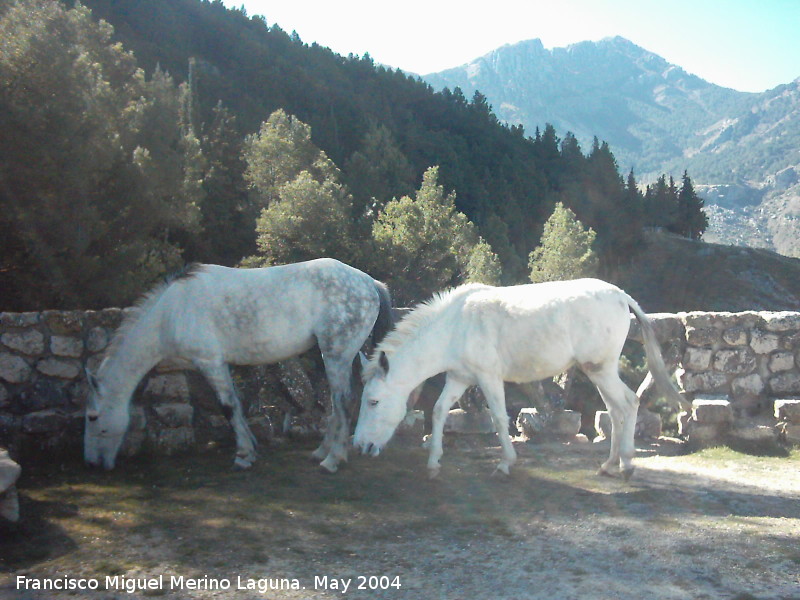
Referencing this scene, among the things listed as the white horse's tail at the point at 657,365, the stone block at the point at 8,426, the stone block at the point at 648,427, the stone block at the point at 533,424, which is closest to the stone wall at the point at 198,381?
Answer: the stone block at the point at 8,426

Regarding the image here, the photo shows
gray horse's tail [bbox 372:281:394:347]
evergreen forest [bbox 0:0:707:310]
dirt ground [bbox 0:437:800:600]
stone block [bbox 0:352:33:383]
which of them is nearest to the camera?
dirt ground [bbox 0:437:800:600]

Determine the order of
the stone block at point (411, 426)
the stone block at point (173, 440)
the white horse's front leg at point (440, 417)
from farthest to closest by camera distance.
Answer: the stone block at point (411, 426) → the stone block at point (173, 440) → the white horse's front leg at point (440, 417)

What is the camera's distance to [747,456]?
7.82 m

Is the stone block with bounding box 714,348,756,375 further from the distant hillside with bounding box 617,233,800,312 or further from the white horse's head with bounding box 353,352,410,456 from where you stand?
the distant hillside with bounding box 617,233,800,312

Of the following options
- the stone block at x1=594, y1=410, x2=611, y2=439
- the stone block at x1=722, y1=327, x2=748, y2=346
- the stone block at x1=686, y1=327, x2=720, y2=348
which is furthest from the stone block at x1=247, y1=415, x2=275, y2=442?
the stone block at x1=722, y1=327, x2=748, y2=346

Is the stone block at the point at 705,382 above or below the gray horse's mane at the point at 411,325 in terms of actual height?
below

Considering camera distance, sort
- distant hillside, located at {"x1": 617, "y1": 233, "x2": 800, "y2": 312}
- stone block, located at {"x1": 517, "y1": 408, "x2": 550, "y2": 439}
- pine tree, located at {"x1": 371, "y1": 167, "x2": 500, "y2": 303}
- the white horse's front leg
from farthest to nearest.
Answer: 1. distant hillside, located at {"x1": 617, "y1": 233, "x2": 800, "y2": 312}
2. pine tree, located at {"x1": 371, "y1": 167, "x2": 500, "y2": 303}
3. stone block, located at {"x1": 517, "y1": 408, "x2": 550, "y2": 439}
4. the white horse's front leg

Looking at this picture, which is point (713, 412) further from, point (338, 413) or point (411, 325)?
point (338, 413)

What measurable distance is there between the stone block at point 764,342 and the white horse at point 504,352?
95.5 inches

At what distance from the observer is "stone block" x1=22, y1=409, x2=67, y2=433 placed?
7.34 meters

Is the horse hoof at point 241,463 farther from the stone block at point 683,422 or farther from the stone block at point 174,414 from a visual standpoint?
the stone block at point 683,422

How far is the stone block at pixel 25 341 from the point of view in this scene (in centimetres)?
752

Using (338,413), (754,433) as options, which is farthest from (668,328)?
(338,413)

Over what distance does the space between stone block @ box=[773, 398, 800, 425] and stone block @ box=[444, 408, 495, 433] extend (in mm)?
3524
